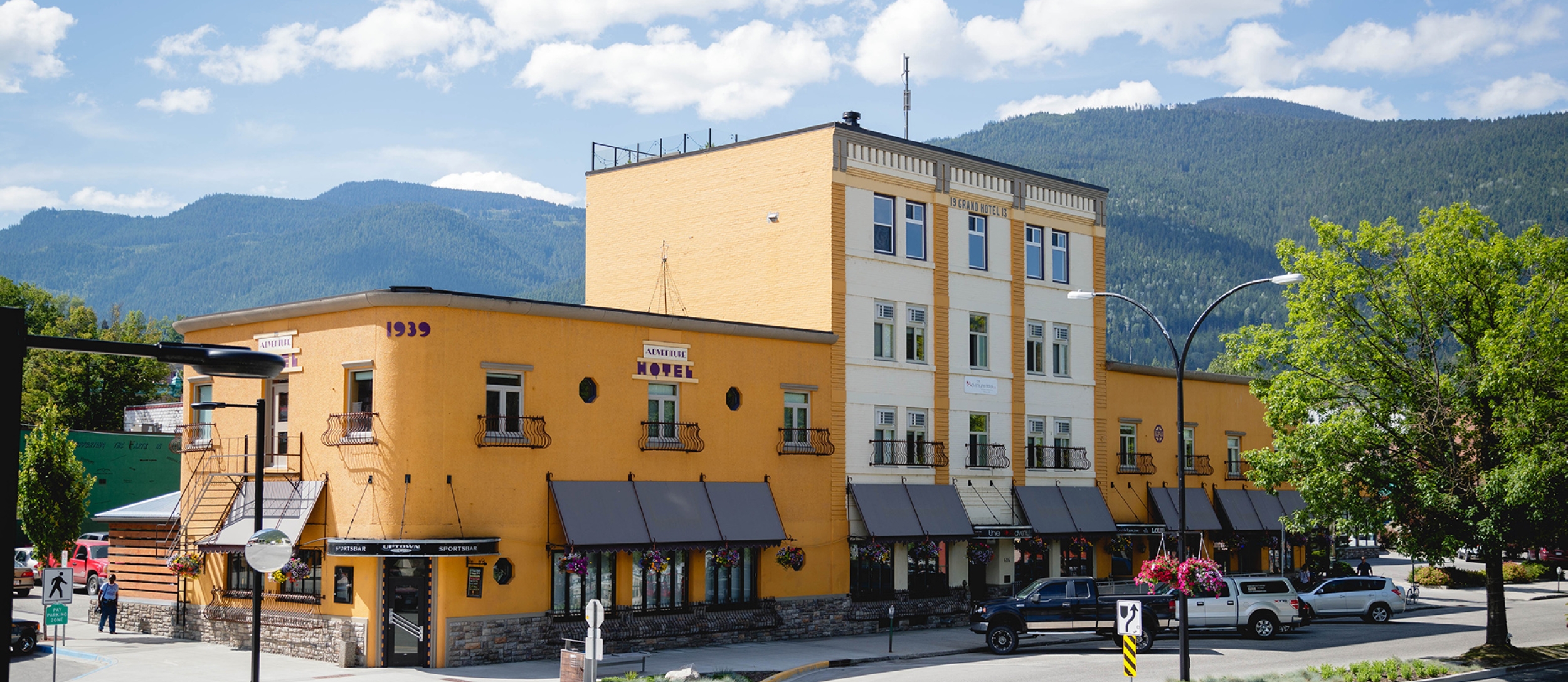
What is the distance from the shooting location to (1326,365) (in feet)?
110

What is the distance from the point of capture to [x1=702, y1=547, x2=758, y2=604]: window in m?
34.1

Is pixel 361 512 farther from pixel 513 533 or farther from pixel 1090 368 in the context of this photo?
pixel 1090 368

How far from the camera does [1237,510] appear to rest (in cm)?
4975

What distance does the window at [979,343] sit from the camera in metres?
42.1

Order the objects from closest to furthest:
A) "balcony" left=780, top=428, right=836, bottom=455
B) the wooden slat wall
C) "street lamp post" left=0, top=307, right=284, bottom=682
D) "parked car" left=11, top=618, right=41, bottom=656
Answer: "street lamp post" left=0, top=307, right=284, bottom=682
"parked car" left=11, top=618, right=41, bottom=656
the wooden slat wall
"balcony" left=780, top=428, right=836, bottom=455

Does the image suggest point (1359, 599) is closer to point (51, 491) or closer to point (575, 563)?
point (575, 563)

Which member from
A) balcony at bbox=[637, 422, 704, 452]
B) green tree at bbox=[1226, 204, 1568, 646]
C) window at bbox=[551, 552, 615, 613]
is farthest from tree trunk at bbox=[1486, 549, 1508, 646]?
window at bbox=[551, 552, 615, 613]

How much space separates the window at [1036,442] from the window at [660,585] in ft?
47.3

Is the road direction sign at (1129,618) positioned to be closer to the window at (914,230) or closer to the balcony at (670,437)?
the balcony at (670,437)

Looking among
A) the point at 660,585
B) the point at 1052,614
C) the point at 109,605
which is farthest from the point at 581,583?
the point at 109,605

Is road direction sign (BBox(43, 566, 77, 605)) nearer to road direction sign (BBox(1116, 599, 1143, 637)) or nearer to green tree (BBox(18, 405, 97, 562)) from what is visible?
green tree (BBox(18, 405, 97, 562))

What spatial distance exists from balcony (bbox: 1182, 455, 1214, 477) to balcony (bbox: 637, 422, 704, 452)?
22.8m

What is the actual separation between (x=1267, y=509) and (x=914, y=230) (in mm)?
20751

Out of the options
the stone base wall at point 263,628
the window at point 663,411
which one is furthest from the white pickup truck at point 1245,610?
the stone base wall at point 263,628
